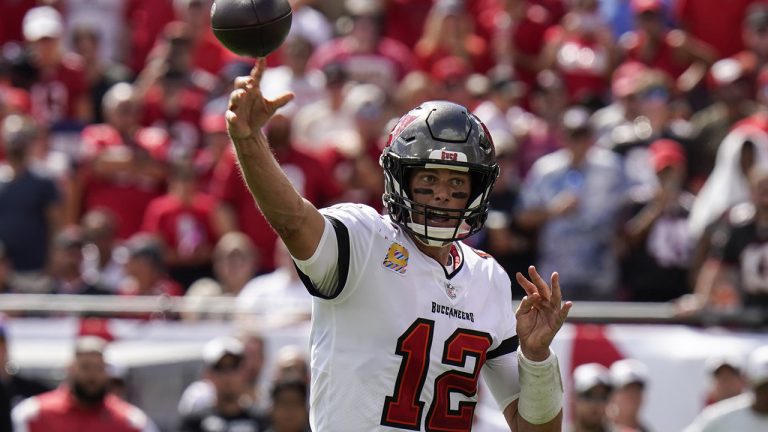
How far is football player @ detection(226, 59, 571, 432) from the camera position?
13.9ft

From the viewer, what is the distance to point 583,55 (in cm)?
1244

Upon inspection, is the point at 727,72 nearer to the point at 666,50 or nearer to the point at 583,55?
the point at 666,50

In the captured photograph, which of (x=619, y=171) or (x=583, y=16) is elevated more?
(x=583, y=16)

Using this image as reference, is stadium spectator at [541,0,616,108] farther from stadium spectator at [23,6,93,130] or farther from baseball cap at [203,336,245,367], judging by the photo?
baseball cap at [203,336,245,367]

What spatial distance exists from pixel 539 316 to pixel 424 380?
388 millimetres

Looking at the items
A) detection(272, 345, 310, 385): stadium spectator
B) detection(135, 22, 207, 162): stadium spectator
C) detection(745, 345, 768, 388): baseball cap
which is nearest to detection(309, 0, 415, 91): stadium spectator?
detection(135, 22, 207, 162): stadium spectator

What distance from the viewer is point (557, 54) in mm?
12469

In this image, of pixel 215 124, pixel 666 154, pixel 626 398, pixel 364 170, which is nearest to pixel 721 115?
pixel 666 154

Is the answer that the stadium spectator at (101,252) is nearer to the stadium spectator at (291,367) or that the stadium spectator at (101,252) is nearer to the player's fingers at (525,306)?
the stadium spectator at (291,367)

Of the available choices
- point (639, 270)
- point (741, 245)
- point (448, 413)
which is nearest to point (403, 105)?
point (639, 270)

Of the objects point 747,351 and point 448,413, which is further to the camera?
point 747,351

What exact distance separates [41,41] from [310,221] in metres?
8.99

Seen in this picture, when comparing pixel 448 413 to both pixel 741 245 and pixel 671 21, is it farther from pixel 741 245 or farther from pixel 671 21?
pixel 671 21

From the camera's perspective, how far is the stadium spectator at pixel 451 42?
1260 cm
